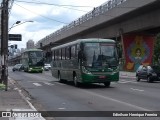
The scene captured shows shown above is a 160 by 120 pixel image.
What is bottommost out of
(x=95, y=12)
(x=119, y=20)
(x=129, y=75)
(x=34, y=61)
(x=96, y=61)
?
(x=129, y=75)

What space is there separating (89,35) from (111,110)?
53506 mm

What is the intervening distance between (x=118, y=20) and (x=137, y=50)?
10.1 metres

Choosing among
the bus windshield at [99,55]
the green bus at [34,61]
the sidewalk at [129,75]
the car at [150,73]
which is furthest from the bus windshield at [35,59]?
the bus windshield at [99,55]

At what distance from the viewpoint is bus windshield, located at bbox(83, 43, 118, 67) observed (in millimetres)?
27547

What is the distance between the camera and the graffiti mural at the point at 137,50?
62156mm

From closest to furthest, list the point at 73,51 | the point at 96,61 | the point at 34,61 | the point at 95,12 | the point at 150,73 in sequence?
the point at 96,61 → the point at 73,51 → the point at 150,73 → the point at 95,12 → the point at 34,61

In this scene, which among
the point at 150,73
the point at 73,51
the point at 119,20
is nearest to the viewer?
the point at 73,51

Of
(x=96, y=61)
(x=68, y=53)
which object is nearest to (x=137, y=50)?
(x=68, y=53)

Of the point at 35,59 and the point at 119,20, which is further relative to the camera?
the point at 35,59

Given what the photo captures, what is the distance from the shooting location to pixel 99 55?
90.7 ft

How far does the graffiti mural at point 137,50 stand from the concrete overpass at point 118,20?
6.96ft

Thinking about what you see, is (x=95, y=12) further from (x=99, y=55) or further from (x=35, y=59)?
(x=99, y=55)

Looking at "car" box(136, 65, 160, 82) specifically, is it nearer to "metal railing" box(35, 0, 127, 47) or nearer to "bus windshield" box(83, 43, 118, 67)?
"bus windshield" box(83, 43, 118, 67)

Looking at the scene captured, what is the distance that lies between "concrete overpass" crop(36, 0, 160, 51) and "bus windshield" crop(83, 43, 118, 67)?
13989mm
